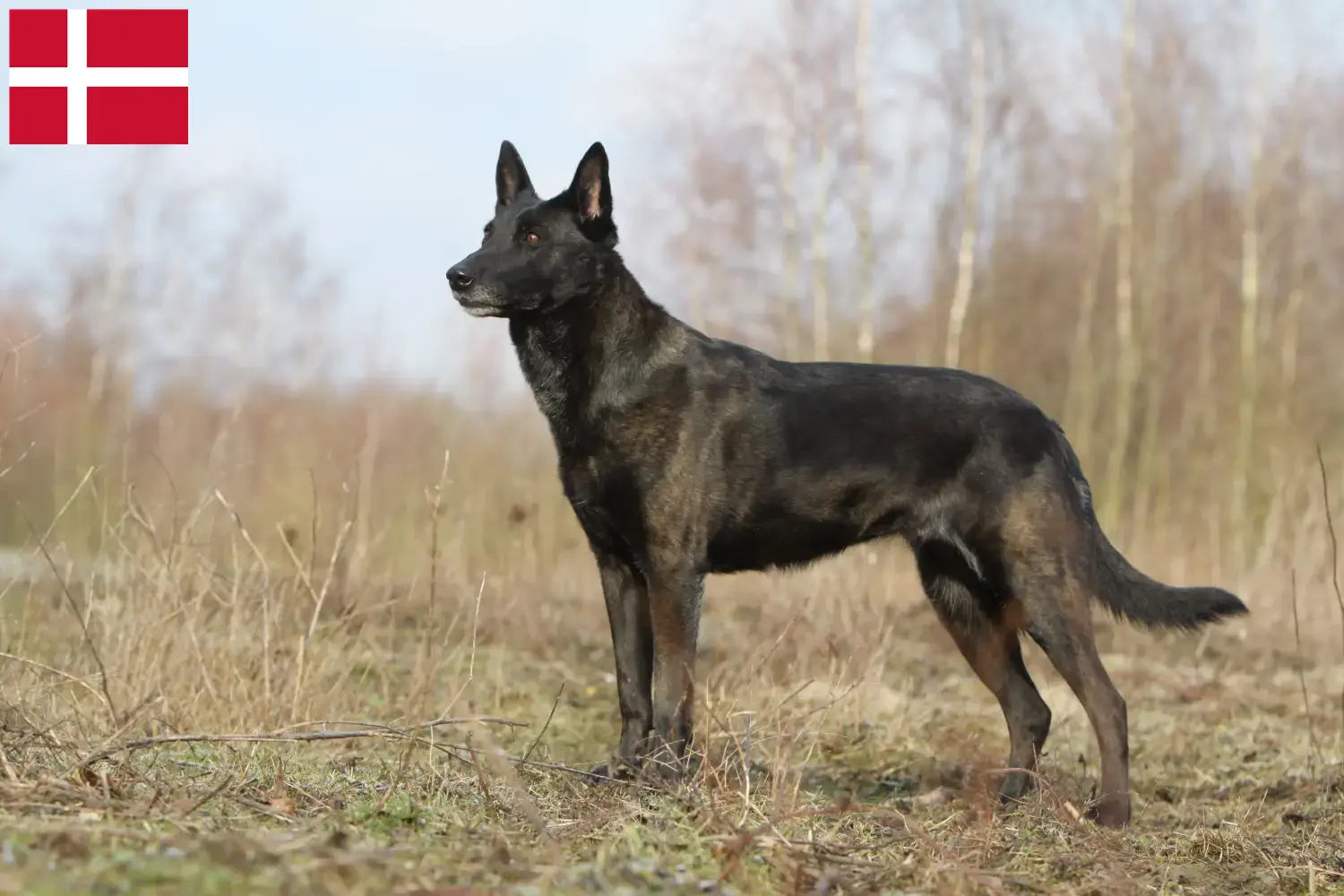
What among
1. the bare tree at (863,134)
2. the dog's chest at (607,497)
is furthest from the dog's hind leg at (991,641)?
the bare tree at (863,134)

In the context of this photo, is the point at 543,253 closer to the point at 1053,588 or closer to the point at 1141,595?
the point at 1053,588

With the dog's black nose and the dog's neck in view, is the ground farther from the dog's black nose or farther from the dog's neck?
the dog's black nose

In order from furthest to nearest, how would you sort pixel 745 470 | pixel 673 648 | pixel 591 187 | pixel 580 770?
pixel 591 187 < pixel 745 470 < pixel 673 648 < pixel 580 770

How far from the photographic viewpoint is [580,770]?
13.1 ft

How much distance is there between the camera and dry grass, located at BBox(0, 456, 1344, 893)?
2648 millimetres

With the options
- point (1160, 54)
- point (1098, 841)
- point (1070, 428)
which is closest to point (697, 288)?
point (1070, 428)

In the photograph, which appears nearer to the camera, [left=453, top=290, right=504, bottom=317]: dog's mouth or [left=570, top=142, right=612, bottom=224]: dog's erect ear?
[left=453, top=290, right=504, bottom=317]: dog's mouth

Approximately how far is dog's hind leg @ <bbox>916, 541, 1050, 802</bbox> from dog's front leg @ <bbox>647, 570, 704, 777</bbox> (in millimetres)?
1069

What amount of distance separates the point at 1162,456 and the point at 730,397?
12.3 metres

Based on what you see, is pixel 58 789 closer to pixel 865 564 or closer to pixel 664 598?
pixel 664 598

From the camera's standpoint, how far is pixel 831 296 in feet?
51.9

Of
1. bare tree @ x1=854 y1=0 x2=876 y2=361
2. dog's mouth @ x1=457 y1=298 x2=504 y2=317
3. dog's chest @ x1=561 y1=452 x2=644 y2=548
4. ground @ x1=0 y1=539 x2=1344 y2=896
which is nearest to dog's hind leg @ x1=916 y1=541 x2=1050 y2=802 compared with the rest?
ground @ x1=0 y1=539 x2=1344 y2=896

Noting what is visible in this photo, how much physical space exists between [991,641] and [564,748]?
192 cm

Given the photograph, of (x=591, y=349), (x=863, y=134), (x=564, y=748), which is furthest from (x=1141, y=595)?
(x=863, y=134)
